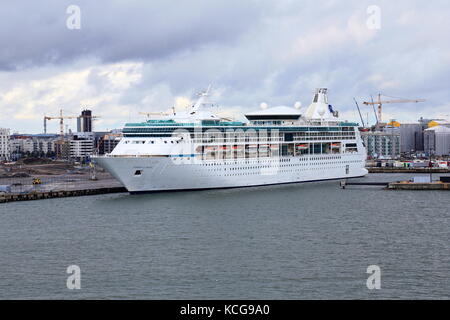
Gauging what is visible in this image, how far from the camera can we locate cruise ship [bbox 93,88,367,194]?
47.6 metres

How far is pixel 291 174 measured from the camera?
195 ft

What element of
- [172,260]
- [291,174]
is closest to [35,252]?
[172,260]

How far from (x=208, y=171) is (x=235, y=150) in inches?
170

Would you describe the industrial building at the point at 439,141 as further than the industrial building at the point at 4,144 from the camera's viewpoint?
Yes

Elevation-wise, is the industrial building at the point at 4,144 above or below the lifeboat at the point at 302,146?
above

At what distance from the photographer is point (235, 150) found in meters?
53.8

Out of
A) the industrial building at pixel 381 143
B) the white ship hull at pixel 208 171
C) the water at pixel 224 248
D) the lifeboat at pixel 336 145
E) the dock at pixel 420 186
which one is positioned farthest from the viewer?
the industrial building at pixel 381 143

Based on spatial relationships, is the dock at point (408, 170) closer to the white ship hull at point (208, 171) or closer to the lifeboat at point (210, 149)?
the white ship hull at point (208, 171)

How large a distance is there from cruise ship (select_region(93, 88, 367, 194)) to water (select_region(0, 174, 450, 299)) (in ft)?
9.03

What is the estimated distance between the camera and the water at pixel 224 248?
75.0 ft

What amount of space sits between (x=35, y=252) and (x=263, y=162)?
30.1 meters

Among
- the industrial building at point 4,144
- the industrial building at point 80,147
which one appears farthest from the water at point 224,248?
the industrial building at point 4,144

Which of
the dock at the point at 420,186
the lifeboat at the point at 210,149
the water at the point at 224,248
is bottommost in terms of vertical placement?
the water at the point at 224,248
